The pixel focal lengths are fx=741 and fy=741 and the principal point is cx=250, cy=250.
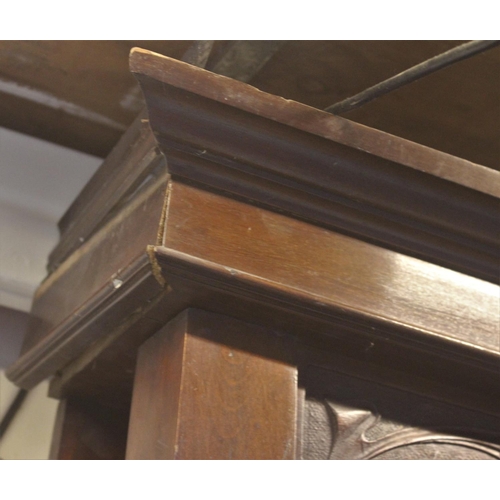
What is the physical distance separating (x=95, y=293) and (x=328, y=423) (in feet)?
0.76

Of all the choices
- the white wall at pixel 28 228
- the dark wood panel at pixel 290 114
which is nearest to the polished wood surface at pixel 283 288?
the dark wood panel at pixel 290 114

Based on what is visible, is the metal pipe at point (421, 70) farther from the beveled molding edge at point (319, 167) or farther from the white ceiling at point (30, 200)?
the white ceiling at point (30, 200)

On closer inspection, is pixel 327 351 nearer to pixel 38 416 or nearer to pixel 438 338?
pixel 438 338

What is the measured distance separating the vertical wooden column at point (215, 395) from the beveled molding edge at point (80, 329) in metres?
0.05

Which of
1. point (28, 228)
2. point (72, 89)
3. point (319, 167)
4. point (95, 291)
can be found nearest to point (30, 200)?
point (28, 228)

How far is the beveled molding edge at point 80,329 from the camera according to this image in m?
0.59

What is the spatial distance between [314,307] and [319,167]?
4.6 inches

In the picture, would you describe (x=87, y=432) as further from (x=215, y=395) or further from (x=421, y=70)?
(x=421, y=70)

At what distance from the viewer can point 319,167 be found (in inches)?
24.4

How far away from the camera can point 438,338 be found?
65 centimetres

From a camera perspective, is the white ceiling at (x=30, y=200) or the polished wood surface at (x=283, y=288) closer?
the polished wood surface at (x=283, y=288)

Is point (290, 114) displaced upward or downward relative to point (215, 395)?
upward

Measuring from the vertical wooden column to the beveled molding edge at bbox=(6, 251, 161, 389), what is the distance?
0.05 meters

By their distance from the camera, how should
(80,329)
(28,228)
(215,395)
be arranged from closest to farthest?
(215,395) < (80,329) < (28,228)
